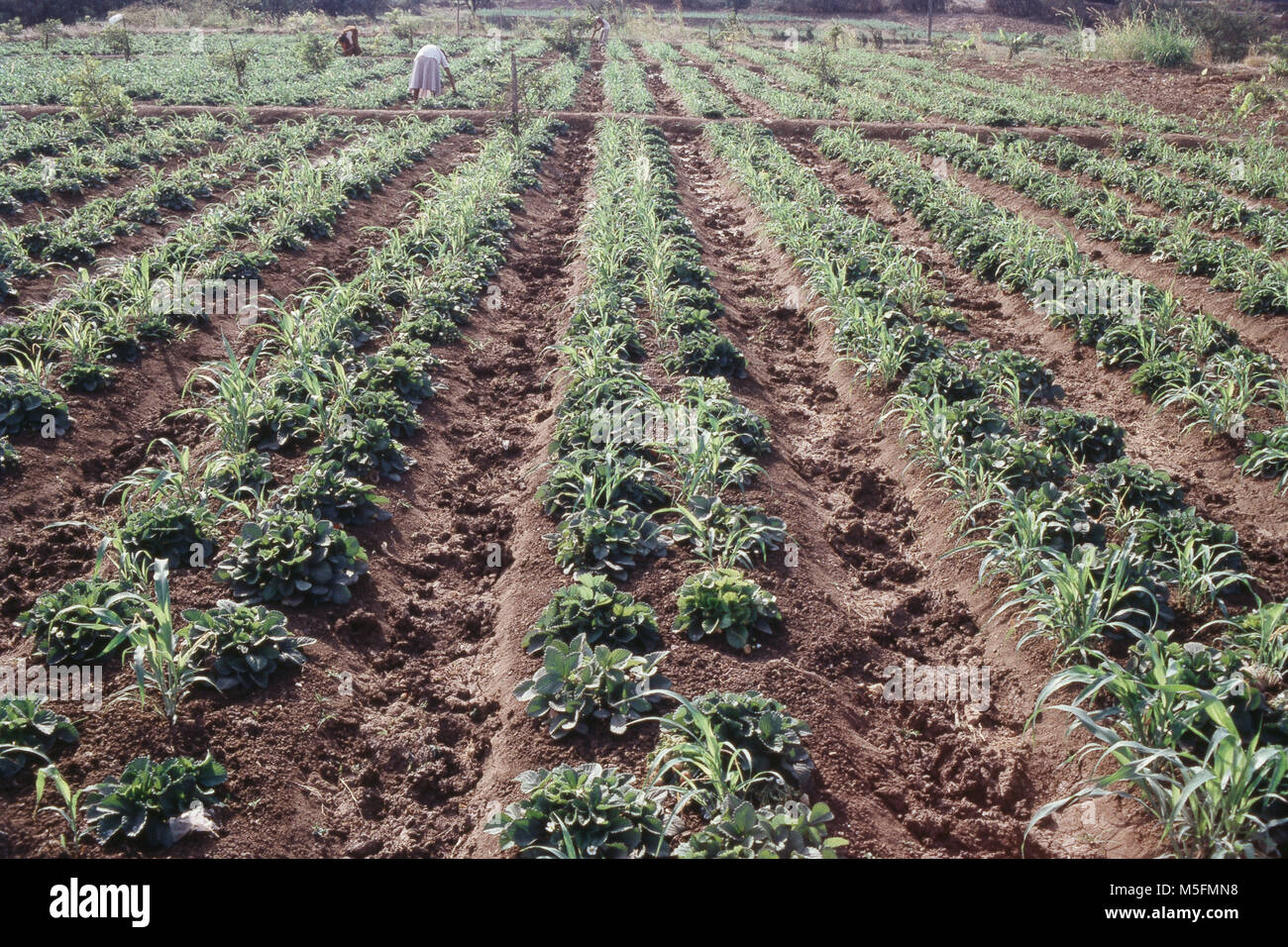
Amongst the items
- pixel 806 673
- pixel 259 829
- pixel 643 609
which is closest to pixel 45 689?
pixel 259 829

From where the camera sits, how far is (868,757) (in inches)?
149

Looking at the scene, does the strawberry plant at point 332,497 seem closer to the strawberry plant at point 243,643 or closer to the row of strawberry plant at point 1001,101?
the strawberry plant at point 243,643

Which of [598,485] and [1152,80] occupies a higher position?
[1152,80]

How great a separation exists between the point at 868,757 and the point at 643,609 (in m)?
1.15

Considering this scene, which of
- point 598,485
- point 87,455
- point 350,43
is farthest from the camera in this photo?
point 350,43

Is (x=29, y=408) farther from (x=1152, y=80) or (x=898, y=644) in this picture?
(x=1152, y=80)

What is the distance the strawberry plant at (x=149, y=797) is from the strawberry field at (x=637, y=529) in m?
0.02

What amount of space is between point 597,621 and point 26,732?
7.30 feet

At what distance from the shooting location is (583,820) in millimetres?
2953

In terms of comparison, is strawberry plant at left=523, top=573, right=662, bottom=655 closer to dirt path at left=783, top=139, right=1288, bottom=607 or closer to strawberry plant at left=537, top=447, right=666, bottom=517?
strawberry plant at left=537, top=447, right=666, bottom=517

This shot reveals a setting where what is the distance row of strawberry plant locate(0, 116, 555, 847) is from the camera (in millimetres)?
3428

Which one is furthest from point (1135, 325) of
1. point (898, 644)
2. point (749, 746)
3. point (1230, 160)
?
point (1230, 160)

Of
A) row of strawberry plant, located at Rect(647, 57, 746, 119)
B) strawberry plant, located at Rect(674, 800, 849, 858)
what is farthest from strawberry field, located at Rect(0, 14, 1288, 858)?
row of strawberry plant, located at Rect(647, 57, 746, 119)

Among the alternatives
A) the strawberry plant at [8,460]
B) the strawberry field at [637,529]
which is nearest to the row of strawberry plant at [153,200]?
the strawberry field at [637,529]
